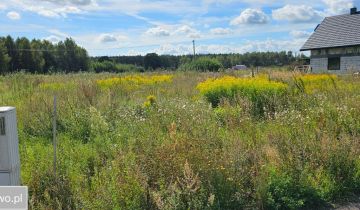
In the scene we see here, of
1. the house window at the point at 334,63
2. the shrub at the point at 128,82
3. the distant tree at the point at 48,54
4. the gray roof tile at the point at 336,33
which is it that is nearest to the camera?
the shrub at the point at 128,82

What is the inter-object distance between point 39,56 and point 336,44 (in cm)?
6049

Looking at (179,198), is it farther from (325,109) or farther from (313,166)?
(325,109)

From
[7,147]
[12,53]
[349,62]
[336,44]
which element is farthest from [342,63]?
[12,53]

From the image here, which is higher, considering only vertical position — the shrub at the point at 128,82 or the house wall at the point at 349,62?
the house wall at the point at 349,62

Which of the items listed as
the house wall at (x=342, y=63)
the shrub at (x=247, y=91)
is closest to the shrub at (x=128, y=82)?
the shrub at (x=247, y=91)

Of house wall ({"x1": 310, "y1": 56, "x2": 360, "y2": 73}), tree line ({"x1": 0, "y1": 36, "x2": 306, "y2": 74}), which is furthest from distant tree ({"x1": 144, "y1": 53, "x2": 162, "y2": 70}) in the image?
house wall ({"x1": 310, "y1": 56, "x2": 360, "y2": 73})

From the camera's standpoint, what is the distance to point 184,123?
20.3ft

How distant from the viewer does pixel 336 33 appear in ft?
122

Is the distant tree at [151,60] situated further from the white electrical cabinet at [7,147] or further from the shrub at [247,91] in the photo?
the white electrical cabinet at [7,147]

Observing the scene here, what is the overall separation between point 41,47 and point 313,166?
89367 mm

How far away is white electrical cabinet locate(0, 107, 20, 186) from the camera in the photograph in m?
3.49

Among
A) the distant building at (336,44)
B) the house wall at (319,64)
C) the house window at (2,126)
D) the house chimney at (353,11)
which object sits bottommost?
the house window at (2,126)

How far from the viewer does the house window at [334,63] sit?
121ft

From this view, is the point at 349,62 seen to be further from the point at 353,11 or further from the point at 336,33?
the point at 353,11
